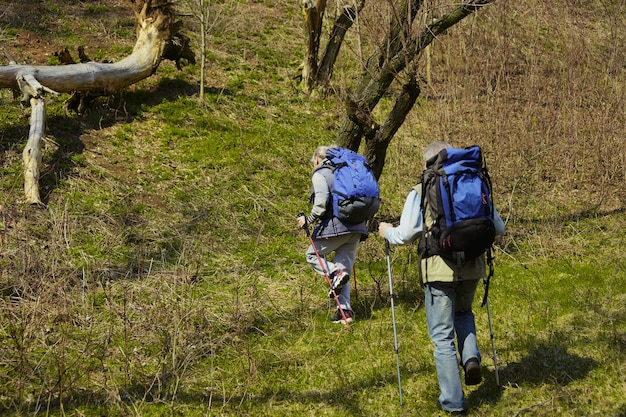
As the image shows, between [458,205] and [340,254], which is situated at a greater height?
[458,205]

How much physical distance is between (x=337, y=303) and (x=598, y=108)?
6.96 metres

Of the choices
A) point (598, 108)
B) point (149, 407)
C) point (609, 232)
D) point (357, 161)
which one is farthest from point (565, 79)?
point (149, 407)

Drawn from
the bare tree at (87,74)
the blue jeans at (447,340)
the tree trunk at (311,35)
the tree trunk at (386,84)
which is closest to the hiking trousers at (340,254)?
the blue jeans at (447,340)

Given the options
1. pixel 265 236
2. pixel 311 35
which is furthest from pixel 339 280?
pixel 311 35

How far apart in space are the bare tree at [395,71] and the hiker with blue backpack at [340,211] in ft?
4.68

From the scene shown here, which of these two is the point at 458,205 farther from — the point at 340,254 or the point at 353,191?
the point at 340,254

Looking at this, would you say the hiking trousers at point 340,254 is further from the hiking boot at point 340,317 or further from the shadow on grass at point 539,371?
the shadow on grass at point 539,371

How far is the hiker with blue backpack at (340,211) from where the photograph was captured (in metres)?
6.03

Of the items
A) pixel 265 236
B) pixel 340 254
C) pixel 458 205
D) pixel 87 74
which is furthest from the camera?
pixel 87 74

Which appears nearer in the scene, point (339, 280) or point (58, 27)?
point (339, 280)

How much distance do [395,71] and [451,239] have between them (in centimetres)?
355

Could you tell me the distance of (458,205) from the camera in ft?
14.7

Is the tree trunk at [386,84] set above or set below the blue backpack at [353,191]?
above

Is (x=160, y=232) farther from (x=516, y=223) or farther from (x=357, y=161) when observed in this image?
(x=516, y=223)
